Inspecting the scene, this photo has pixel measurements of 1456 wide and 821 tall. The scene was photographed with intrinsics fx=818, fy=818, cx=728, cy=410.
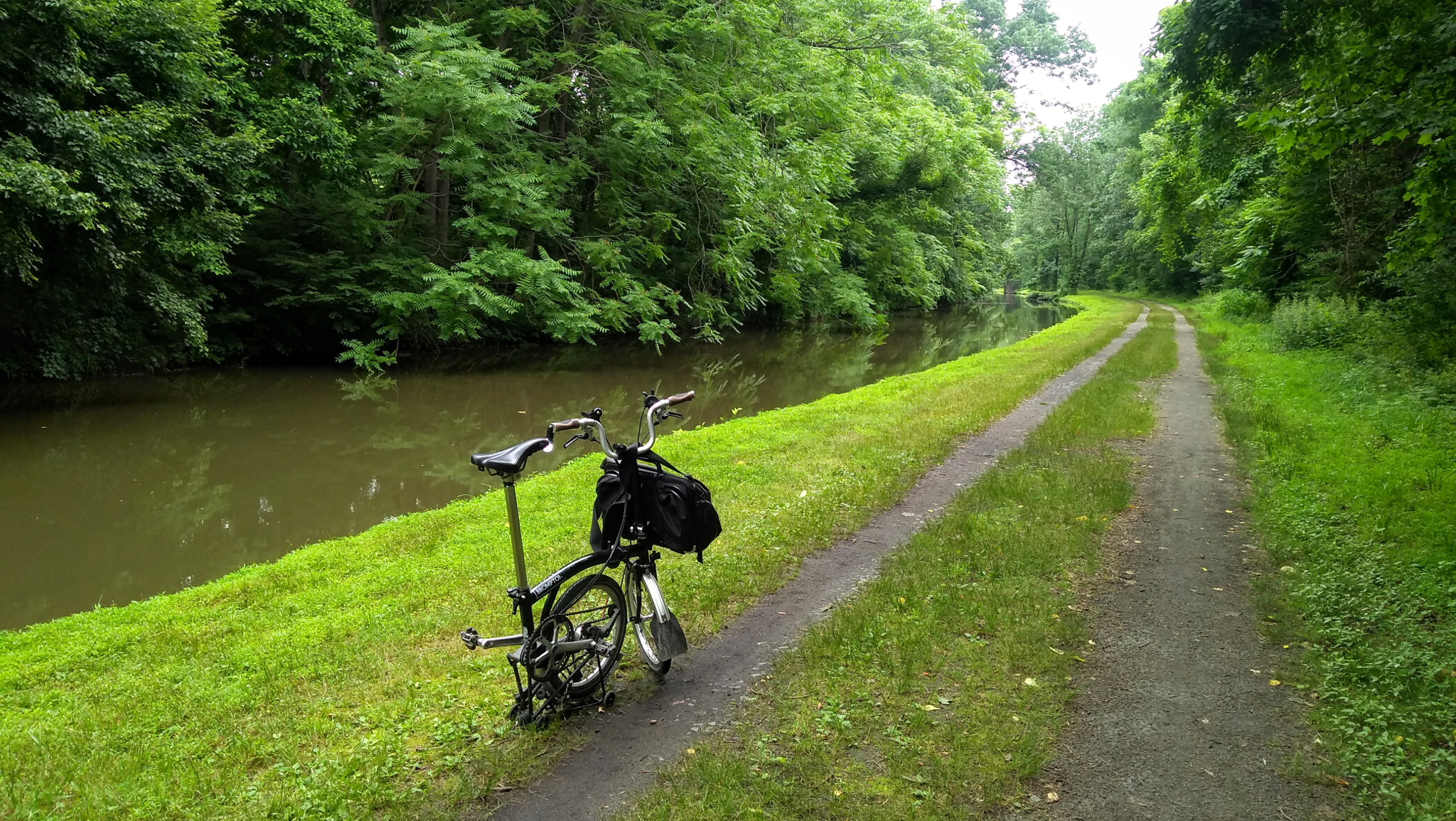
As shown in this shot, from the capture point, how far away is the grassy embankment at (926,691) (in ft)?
11.7

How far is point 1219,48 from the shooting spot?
9602 mm

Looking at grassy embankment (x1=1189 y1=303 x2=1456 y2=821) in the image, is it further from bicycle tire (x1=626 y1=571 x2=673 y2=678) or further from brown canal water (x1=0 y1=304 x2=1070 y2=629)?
brown canal water (x1=0 y1=304 x2=1070 y2=629)

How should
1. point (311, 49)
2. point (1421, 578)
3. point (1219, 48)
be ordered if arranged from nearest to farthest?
1. point (1421, 578)
2. point (1219, 48)
3. point (311, 49)

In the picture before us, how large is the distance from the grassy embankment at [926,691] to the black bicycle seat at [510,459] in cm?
156

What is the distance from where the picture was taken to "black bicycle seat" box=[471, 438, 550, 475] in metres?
3.70

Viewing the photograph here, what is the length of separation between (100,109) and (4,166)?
273 centimetres

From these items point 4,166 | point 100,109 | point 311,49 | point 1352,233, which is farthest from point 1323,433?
point 311,49

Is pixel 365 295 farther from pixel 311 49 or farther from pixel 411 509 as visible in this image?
pixel 411 509

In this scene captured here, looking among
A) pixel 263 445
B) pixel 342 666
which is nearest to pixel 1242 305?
pixel 263 445

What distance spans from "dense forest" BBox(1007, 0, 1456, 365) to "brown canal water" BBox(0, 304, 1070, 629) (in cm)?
952

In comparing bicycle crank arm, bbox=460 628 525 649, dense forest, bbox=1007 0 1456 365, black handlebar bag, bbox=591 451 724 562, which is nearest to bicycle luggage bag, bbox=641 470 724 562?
black handlebar bag, bbox=591 451 724 562

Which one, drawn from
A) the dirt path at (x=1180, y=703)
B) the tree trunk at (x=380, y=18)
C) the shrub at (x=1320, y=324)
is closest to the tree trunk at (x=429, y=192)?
the tree trunk at (x=380, y=18)

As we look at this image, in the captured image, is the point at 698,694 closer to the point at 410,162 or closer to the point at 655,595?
the point at 655,595

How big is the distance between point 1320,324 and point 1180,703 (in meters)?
17.9
